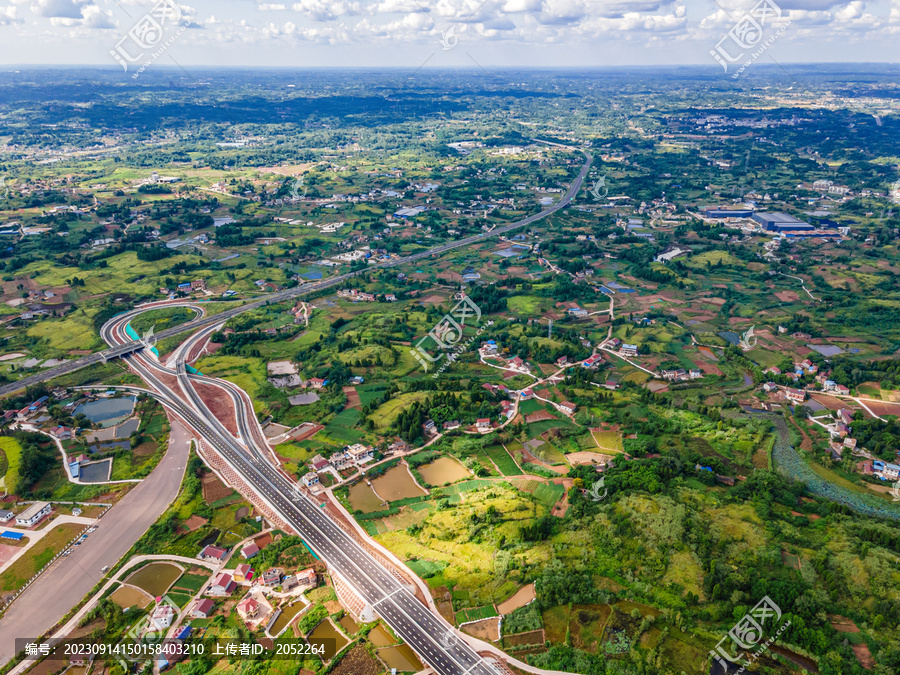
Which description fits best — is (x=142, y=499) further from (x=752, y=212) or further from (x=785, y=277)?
(x=752, y=212)

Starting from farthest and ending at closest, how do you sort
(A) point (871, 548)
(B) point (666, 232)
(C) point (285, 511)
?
(B) point (666, 232)
(C) point (285, 511)
(A) point (871, 548)

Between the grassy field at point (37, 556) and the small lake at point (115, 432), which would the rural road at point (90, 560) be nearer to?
the grassy field at point (37, 556)

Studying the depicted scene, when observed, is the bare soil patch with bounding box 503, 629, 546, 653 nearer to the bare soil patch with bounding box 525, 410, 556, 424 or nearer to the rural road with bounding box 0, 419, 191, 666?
the bare soil patch with bounding box 525, 410, 556, 424

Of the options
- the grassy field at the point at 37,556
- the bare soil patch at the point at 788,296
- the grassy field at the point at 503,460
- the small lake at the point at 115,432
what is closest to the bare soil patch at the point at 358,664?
the grassy field at the point at 503,460

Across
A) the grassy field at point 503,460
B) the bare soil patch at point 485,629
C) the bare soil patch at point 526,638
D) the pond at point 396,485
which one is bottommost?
the pond at point 396,485

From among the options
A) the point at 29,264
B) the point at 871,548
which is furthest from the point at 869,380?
the point at 29,264

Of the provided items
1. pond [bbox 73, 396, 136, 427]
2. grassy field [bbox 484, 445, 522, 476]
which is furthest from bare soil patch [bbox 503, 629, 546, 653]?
pond [bbox 73, 396, 136, 427]
